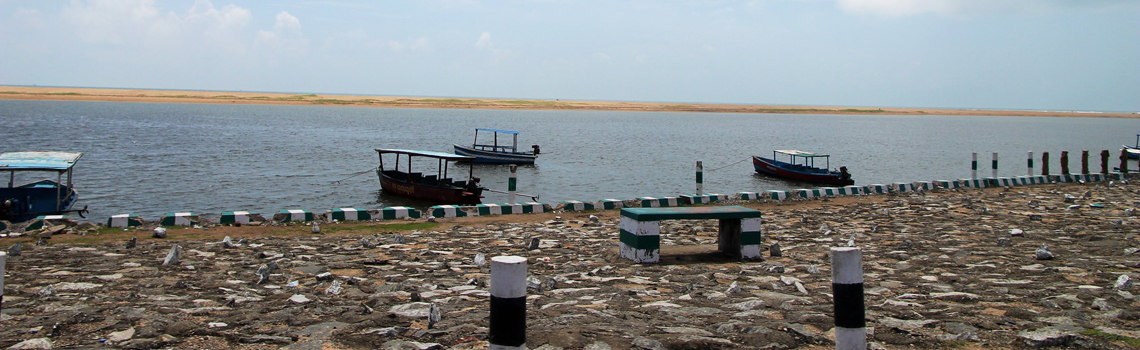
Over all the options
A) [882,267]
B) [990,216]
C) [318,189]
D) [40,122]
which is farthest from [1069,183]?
[40,122]

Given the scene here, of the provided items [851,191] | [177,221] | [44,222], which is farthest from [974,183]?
[44,222]

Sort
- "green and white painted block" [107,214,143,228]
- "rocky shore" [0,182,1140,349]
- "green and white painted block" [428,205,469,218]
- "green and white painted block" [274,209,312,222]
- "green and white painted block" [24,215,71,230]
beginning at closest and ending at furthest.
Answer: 1. "rocky shore" [0,182,1140,349]
2. "green and white painted block" [24,215,71,230]
3. "green and white painted block" [107,214,143,228]
4. "green and white painted block" [274,209,312,222]
5. "green and white painted block" [428,205,469,218]

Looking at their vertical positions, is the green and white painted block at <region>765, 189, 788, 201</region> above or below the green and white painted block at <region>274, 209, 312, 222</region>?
above

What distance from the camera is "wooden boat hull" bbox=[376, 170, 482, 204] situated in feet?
98.9

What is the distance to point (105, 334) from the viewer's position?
6.80 meters

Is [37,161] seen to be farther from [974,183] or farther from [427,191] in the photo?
[974,183]

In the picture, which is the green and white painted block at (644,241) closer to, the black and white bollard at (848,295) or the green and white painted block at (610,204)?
the black and white bollard at (848,295)

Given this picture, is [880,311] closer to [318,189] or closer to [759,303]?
[759,303]

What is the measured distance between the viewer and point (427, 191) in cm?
3130

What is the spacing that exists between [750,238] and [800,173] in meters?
35.4

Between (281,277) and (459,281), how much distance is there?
218cm

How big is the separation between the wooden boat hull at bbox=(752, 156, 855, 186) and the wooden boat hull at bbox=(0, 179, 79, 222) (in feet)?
113

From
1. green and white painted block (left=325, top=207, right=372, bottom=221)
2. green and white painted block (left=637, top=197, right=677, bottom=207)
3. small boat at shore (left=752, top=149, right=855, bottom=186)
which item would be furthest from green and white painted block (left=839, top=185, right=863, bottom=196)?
small boat at shore (left=752, top=149, right=855, bottom=186)

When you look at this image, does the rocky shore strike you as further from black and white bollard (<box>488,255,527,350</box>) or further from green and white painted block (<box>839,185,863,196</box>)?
green and white painted block (<box>839,185,863,196</box>)
